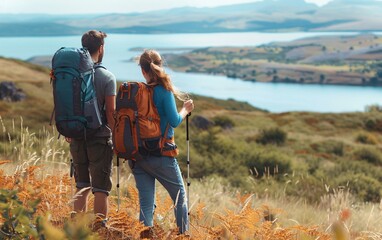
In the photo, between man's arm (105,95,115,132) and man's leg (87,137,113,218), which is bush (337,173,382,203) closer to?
man's leg (87,137,113,218)

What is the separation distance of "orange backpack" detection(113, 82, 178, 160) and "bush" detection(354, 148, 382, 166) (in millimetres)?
20623

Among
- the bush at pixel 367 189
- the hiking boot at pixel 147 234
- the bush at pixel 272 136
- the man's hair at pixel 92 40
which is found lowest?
the bush at pixel 272 136

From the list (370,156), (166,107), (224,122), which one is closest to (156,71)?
(166,107)

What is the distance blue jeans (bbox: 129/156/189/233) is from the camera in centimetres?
424

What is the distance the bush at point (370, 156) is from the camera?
2309cm

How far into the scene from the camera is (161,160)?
13.9ft

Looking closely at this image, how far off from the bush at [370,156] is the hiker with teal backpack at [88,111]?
2051 centimetres

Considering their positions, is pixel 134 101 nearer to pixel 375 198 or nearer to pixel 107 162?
pixel 107 162

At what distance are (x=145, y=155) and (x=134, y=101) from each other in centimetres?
46

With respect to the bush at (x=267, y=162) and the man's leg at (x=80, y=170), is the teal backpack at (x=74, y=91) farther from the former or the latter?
the bush at (x=267, y=162)

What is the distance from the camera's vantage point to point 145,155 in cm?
420

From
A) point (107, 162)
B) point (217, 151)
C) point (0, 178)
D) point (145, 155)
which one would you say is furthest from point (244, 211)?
point (217, 151)

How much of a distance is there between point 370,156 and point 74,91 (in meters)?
21.3

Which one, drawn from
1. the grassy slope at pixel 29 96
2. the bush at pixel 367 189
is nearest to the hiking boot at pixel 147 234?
the bush at pixel 367 189
